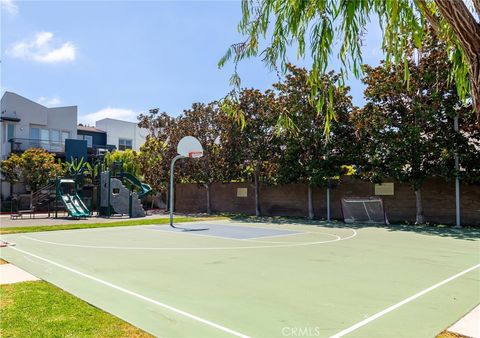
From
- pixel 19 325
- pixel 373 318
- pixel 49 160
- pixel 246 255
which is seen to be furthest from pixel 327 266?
pixel 49 160

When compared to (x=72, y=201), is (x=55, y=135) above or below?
above

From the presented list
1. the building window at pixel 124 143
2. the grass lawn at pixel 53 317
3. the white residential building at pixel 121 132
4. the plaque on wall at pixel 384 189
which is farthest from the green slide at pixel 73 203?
the building window at pixel 124 143

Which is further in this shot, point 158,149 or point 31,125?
point 31,125

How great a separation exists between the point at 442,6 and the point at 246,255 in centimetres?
762

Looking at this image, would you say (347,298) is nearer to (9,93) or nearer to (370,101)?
(370,101)

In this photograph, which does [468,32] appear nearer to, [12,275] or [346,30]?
[346,30]

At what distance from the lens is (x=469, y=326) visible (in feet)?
15.1

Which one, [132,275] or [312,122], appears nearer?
[132,275]

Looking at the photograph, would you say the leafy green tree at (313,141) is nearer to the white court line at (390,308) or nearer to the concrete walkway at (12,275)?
the white court line at (390,308)

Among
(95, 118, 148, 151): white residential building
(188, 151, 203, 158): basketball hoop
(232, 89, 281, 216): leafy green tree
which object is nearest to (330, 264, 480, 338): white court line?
(188, 151, 203, 158): basketball hoop

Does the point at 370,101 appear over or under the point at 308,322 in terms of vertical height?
over

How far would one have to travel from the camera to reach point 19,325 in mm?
4402

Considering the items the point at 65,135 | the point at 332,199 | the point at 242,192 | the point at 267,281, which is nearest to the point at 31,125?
the point at 65,135

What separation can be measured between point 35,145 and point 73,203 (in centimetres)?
1197
